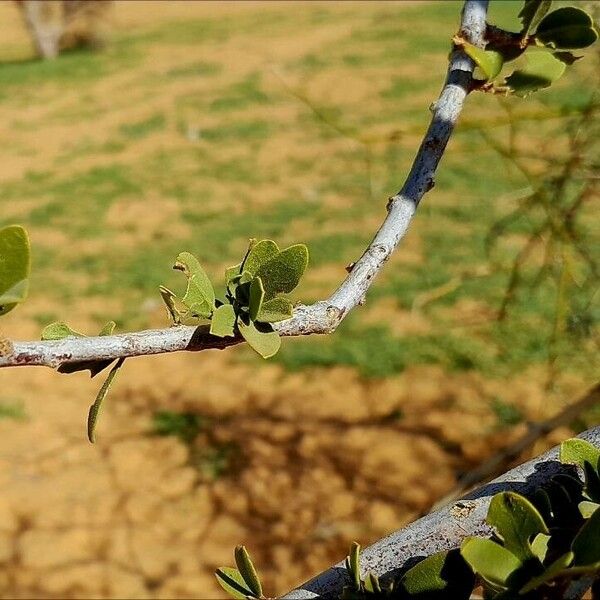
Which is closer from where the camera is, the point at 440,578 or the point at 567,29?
the point at 440,578

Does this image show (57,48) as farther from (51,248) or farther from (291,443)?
(291,443)

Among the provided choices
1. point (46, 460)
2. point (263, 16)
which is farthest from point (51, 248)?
point (263, 16)

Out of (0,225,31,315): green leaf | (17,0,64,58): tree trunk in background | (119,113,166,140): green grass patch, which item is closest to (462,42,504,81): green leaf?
(0,225,31,315): green leaf

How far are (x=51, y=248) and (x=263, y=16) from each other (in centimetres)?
802

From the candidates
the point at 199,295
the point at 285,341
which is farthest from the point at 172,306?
the point at 285,341

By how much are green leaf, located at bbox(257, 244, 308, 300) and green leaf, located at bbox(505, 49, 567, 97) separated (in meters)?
0.20

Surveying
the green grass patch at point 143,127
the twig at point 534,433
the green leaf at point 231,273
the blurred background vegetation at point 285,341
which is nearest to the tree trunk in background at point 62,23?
the blurred background vegetation at point 285,341

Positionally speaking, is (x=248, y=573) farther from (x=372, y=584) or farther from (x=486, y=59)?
(x=486, y=59)

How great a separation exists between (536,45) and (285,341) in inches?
102

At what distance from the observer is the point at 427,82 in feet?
21.1

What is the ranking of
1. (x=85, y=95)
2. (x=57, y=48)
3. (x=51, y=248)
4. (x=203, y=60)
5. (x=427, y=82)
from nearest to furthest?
(x=51, y=248) < (x=427, y=82) < (x=85, y=95) < (x=203, y=60) < (x=57, y=48)

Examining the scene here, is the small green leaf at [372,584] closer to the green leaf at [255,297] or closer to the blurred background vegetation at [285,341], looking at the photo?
the green leaf at [255,297]

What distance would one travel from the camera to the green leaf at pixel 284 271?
12.5 inches

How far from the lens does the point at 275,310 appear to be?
1.01ft
